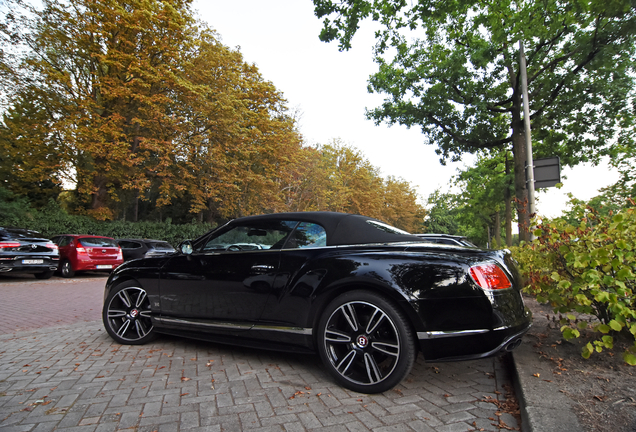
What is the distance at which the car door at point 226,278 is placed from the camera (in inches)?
132

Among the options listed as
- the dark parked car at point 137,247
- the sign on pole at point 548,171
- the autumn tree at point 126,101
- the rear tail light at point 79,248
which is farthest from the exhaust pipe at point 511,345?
the autumn tree at point 126,101

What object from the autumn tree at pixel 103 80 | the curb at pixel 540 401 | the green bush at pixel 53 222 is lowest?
the curb at pixel 540 401

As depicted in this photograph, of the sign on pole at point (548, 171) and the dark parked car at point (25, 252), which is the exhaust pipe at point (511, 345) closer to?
the sign on pole at point (548, 171)

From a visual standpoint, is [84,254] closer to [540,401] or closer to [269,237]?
[269,237]

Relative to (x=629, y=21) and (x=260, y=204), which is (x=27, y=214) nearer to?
(x=260, y=204)

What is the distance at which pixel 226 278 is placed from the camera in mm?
3527

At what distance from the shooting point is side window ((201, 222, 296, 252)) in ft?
11.4

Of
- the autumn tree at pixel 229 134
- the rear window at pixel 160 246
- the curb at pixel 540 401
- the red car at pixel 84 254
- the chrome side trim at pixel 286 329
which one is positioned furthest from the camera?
the autumn tree at pixel 229 134

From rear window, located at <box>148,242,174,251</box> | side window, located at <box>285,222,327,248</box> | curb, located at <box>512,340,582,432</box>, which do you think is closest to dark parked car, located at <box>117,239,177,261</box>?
rear window, located at <box>148,242,174,251</box>

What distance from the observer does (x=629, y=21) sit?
38.2 feet

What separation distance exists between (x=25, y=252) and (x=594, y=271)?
44.9ft

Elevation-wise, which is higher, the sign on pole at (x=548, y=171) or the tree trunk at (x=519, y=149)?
the tree trunk at (x=519, y=149)

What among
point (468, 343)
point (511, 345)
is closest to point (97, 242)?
point (468, 343)

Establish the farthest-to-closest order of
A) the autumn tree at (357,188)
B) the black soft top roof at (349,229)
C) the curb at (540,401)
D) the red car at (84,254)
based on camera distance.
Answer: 1. the autumn tree at (357,188)
2. the red car at (84,254)
3. the black soft top roof at (349,229)
4. the curb at (540,401)
